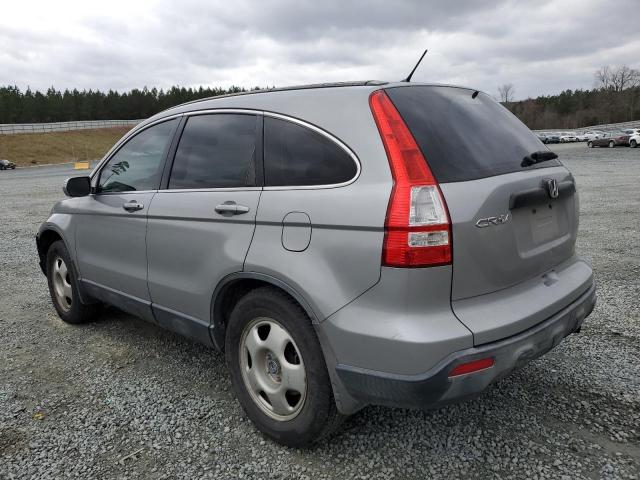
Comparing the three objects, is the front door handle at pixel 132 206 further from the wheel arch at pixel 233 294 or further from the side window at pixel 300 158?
the side window at pixel 300 158

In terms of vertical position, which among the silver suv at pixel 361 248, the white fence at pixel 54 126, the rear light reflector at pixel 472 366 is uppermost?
the white fence at pixel 54 126

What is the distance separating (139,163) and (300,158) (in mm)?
1684

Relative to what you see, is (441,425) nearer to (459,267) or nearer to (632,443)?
(632,443)

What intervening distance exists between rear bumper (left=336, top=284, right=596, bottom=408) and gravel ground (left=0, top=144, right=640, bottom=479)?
524 mm

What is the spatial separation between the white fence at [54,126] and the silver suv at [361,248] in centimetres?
7961

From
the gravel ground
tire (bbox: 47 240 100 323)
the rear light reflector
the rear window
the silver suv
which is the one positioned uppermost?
the rear window

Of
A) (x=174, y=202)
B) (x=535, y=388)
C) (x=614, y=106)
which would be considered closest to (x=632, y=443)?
(x=535, y=388)

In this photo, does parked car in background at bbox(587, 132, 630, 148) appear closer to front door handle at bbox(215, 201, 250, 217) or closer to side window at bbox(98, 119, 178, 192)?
side window at bbox(98, 119, 178, 192)

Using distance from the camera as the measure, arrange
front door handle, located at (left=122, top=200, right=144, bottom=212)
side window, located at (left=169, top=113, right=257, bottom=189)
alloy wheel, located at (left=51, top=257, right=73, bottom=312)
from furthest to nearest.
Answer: alloy wheel, located at (left=51, top=257, right=73, bottom=312), front door handle, located at (left=122, top=200, right=144, bottom=212), side window, located at (left=169, top=113, right=257, bottom=189)

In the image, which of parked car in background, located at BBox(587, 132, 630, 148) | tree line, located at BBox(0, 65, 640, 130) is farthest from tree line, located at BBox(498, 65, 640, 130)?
parked car in background, located at BBox(587, 132, 630, 148)

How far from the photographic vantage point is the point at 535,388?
3035 millimetres

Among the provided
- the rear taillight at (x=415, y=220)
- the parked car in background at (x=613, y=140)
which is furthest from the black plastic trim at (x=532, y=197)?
the parked car in background at (x=613, y=140)

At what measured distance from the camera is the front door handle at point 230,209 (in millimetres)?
2574

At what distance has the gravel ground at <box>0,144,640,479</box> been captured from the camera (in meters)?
2.41
